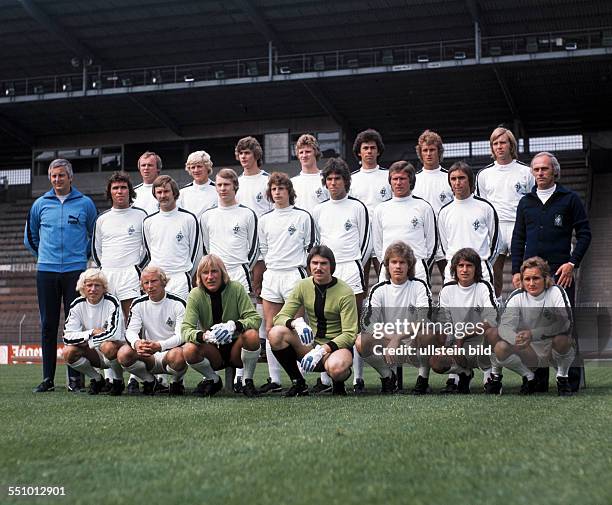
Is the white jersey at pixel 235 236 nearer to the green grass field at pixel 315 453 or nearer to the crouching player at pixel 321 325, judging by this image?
the crouching player at pixel 321 325

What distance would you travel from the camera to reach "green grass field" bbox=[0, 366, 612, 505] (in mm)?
2236

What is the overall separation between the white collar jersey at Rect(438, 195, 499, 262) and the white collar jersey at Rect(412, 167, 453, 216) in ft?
2.07

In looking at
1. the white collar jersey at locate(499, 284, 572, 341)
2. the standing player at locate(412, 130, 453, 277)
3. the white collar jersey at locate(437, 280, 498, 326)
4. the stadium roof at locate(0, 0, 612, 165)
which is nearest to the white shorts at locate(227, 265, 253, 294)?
the standing player at locate(412, 130, 453, 277)

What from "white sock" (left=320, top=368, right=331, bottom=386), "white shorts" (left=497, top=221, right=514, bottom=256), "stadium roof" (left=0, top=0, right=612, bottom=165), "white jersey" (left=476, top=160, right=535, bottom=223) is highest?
"stadium roof" (left=0, top=0, right=612, bottom=165)

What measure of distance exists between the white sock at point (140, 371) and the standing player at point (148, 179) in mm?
1889

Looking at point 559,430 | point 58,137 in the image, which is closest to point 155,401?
point 559,430

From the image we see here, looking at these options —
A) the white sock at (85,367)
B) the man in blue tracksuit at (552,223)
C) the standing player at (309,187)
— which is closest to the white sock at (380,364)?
the man in blue tracksuit at (552,223)

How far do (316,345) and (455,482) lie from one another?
3.54 meters

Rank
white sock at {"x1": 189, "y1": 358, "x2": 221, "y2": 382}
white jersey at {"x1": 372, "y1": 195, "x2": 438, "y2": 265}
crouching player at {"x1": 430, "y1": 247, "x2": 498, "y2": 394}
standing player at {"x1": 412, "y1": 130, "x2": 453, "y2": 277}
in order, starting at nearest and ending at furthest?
crouching player at {"x1": 430, "y1": 247, "x2": 498, "y2": 394}
white sock at {"x1": 189, "y1": 358, "x2": 221, "y2": 382}
white jersey at {"x1": 372, "y1": 195, "x2": 438, "y2": 265}
standing player at {"x1": 412, "y1": 130, "x2": 453, "y2": 277}

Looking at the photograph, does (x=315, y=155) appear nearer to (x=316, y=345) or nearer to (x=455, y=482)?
(x=316, y=345)

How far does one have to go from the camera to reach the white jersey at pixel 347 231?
6699mm

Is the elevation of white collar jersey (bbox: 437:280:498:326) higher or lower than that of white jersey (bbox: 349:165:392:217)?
lower

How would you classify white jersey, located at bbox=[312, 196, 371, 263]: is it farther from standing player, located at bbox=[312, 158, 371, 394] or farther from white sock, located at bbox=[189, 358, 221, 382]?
white sock, located at bbox=[189, 358, 221, 382]

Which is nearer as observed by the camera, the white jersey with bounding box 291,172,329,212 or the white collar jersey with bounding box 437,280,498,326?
the white collar jersey with bounding box 437,280,498,326
